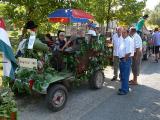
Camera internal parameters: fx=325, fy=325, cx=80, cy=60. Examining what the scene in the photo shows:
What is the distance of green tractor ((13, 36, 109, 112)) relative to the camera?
730cm

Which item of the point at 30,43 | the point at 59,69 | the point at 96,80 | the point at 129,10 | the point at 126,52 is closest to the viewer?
the point at 30,43

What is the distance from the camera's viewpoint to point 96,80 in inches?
368

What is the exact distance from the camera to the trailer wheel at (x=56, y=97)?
7.28 metres

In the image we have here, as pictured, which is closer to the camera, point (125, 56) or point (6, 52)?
point (6, 52)

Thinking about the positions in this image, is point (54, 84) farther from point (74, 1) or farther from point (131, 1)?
point (131, 1)

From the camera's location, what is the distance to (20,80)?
7402mm

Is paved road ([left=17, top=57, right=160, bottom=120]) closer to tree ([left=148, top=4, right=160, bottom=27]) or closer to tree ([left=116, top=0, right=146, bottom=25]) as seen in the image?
tree ([left=116, top=0, right=146, bottom=25])

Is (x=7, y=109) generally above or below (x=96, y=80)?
above

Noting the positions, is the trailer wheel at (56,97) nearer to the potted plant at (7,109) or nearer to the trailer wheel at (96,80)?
the trailer wheel at (96,80)

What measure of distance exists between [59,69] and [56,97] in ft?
4.61

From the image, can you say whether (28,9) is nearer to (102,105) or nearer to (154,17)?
(102,105)

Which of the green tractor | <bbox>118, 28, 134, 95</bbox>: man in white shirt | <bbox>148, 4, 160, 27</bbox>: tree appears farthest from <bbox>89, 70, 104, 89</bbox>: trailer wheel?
<bbox>148, 4, 160, 27</bbox>: tree

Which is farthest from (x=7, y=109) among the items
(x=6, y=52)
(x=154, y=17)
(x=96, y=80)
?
(x=154, y=17)

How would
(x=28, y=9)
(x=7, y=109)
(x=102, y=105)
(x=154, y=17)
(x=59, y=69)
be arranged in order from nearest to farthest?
1. (x=7, y=109)
2. (x=102, y=105)
3. (x=59, y=69)
4. (x=28, y=9)
5. (x=154, y=17)
